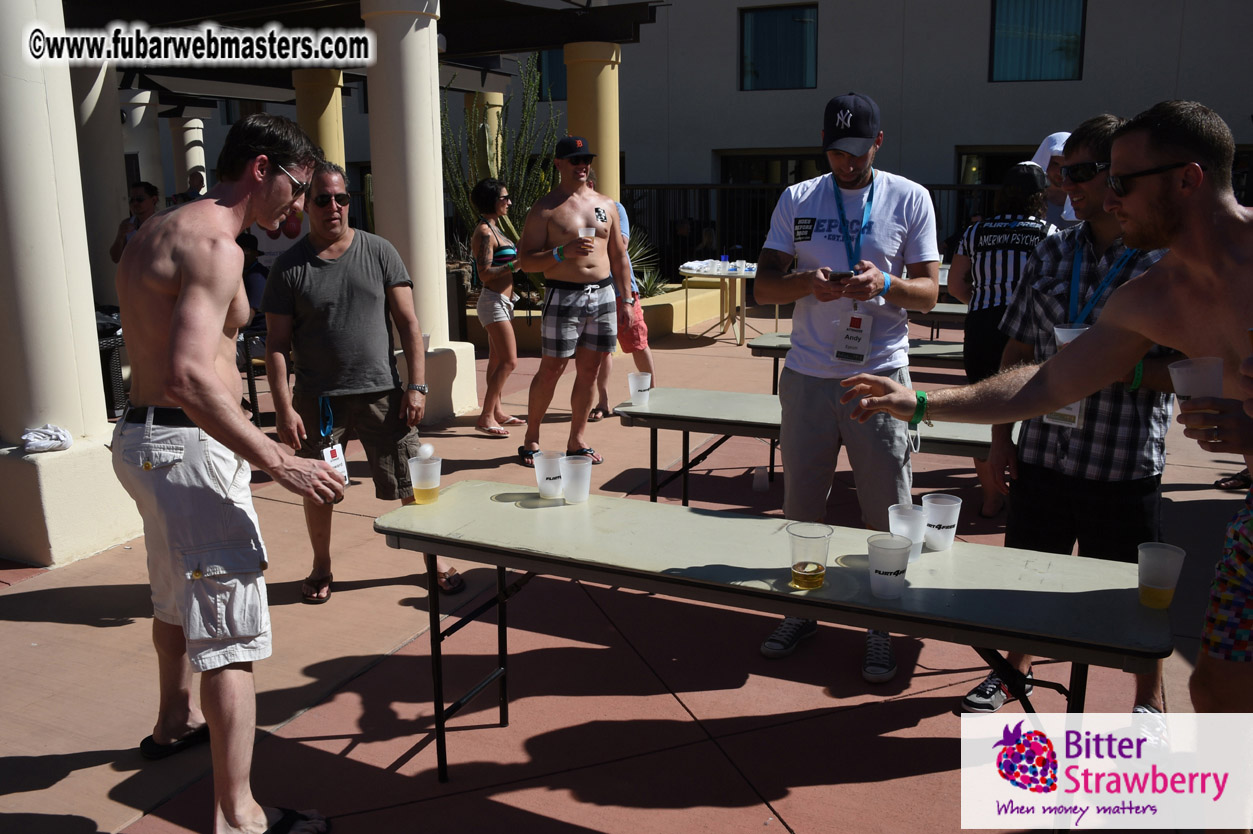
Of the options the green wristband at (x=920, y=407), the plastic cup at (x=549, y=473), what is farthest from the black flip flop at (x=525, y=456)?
the green wristband at (x=920, y=407)

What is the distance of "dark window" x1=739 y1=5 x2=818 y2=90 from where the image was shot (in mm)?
17938

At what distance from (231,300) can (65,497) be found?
2682 mm

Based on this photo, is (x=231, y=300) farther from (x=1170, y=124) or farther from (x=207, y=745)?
(x=1170, y=124)

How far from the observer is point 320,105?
12383mm

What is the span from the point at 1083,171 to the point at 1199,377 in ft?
3.99

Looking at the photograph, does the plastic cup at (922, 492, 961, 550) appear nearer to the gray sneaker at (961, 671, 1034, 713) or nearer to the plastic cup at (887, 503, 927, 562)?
the plastic cup at (887, 503, 927, 562)

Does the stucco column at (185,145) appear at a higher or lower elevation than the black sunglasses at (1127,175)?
higher

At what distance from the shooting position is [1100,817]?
2.75 metres

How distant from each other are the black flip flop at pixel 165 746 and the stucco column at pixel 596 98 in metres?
7.55

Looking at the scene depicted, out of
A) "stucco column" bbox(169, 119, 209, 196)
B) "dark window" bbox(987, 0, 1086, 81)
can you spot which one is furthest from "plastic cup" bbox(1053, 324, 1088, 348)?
"stucco column" bbox(169, 119, 209, 196)

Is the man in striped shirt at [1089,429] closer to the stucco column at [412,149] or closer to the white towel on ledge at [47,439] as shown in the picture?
the white towel on ledge at [47,439]

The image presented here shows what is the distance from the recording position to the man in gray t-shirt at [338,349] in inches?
165

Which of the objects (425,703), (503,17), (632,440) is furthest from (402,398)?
(503,17)

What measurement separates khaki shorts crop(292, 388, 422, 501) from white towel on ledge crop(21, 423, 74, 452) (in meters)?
1.24
